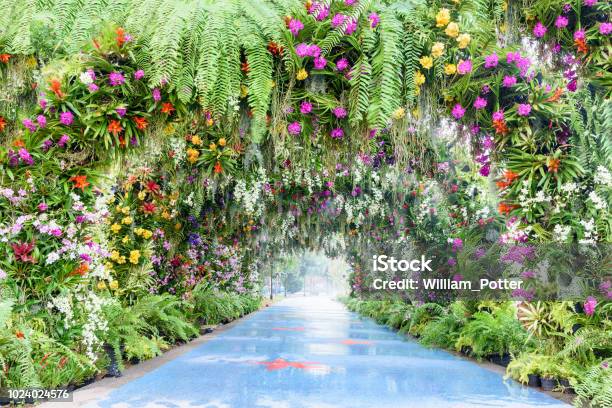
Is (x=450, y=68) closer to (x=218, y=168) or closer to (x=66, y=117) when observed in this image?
(x=66, y=117)

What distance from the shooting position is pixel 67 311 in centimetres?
462

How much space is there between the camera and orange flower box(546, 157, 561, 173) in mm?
5195

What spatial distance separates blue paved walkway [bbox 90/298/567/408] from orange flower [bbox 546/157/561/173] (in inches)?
81.7

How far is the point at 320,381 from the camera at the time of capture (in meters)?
5.98

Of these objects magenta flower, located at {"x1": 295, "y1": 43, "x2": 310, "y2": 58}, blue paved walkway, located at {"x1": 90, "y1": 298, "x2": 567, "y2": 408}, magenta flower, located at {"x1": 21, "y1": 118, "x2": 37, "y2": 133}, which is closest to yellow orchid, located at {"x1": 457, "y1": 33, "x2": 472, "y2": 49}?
magenta flower, located at {"x1": 295, "y1": 43, "x2": 310, "y2": 58}

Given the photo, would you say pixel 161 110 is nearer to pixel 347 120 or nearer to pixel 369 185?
pixel 347 120

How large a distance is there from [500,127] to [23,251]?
4.11 metres

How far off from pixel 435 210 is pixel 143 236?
6456 mm

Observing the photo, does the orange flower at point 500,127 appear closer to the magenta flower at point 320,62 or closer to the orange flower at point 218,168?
the magenta flower at point 320,62

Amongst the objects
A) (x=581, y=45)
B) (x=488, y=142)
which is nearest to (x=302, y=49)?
(x=488, y=142)

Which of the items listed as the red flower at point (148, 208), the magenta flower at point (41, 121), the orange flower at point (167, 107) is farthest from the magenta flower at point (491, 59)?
the red flower at point (148, 208)

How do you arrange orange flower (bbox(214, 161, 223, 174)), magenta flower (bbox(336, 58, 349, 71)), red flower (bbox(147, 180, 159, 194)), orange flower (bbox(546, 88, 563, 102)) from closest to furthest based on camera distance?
magenta flower (bbox(336, 58, 349, 71)) → orange flower (bbox(546, 88, 563, 102)) → orange flower (bbox(214, 161, 223, 174)) → red flower (bbox(147, 180, 159, 194))

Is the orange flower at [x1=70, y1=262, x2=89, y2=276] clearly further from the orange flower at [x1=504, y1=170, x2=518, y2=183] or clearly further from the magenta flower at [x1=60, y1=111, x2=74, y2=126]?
the orange flower at [x1=504, y1=170, x2=518, y2=183]

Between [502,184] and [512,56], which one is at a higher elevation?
[512,56]
